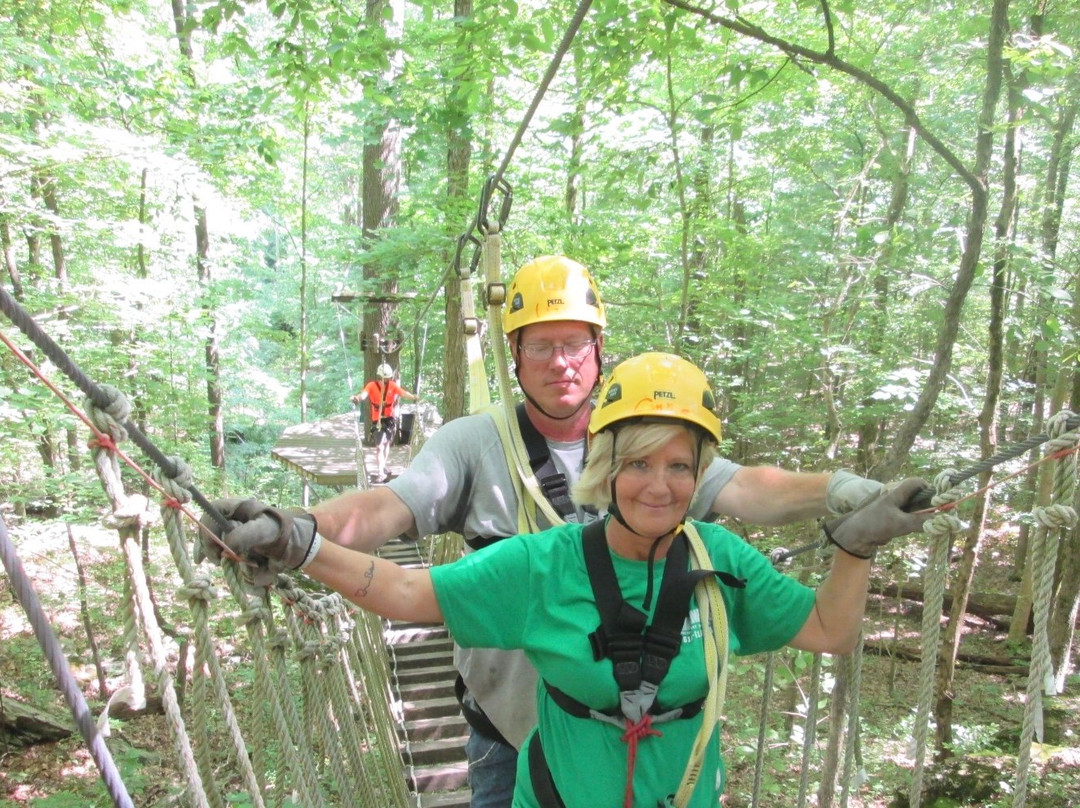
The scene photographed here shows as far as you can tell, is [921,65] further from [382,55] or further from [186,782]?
[186,782]

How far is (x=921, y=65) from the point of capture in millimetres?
5016

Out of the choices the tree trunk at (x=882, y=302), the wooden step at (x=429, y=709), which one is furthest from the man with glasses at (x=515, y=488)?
the tree trunk at (x=882, y=302)

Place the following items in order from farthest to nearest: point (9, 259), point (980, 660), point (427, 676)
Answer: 1. point (980, 660)
2. point (9, 259)
3. point (427, 676)

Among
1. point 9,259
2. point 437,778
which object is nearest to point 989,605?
point 437,778

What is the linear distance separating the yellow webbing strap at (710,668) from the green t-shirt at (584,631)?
0.5 inches

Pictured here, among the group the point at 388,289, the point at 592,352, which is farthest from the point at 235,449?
the point at 592,352

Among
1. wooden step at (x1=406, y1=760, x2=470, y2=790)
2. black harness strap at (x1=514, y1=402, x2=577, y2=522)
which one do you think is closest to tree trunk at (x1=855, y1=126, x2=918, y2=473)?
wooden step at (x1=406, y1=760, x2=470, y2=790)

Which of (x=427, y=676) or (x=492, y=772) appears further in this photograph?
(x=427, y=676)

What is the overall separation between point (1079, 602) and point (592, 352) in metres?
5.30

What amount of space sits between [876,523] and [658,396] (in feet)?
1.13

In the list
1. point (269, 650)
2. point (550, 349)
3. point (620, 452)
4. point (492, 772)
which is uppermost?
point (550, 349)

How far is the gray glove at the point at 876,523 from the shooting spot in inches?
38.8

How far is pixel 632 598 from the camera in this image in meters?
0.98

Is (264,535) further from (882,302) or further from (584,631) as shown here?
(882,302)
